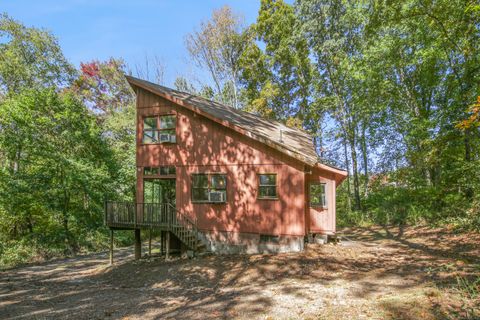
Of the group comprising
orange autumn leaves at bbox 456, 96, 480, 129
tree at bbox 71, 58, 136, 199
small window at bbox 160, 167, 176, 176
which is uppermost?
tree at bbox 71, 58, 136, 199

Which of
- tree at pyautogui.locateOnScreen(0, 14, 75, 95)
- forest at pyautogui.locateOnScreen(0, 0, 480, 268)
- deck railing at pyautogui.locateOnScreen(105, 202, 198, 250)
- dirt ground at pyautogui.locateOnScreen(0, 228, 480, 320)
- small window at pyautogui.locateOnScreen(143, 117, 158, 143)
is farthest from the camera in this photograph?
tree at pyautogui.locateOnScreen(0, 14, 75, 95)

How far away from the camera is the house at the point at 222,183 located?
12.1 metres

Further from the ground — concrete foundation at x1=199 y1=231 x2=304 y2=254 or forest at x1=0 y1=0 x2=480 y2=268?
forest at x1=0 y1=0 x2=480 y2=268

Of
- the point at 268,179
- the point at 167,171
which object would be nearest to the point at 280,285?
the point at 268,179

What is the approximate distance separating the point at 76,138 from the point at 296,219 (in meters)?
16.0

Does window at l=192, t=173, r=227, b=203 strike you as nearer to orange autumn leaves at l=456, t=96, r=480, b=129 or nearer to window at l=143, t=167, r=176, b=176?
window at l=143, t=167, r=176, b=176

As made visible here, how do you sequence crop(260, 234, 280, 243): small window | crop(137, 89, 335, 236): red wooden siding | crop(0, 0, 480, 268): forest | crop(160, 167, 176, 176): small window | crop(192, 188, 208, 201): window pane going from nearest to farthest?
crop(137, 89, 335, 236): red wooden siding, crop(260, 234, 280, 243): small window, crop(192, 188, 208, 201): window pane, crop(160, 167, 176, 176): small window, crop(0, 0, 480, 268): forest

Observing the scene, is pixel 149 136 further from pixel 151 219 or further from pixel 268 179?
pixel 268 179

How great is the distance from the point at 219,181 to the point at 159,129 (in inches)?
165

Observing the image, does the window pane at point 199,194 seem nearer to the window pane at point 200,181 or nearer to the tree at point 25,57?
the window pane at point 200,181

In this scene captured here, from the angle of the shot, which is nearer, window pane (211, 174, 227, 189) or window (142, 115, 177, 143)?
window pane (211, 174, 227, 189)

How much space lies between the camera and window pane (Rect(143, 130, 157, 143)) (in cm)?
1451

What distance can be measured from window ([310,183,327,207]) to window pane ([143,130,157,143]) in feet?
26.8

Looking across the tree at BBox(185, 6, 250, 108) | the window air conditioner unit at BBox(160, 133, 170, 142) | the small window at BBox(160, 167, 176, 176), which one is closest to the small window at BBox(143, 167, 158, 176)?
the small window at BBox(160, 167, 176, 176)
